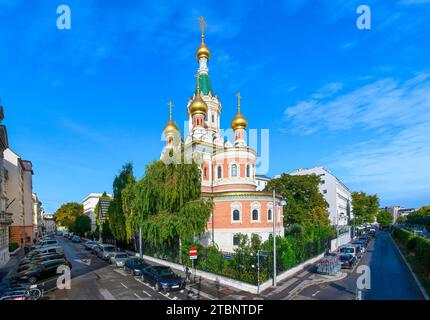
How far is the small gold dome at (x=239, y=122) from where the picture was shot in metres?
47.2

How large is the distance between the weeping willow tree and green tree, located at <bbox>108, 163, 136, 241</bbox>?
595 cm

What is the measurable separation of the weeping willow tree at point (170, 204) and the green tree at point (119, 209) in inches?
234

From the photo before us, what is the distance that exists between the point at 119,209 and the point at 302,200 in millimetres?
33649

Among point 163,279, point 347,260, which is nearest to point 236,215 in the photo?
point 347,260

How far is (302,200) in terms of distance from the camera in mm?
51688

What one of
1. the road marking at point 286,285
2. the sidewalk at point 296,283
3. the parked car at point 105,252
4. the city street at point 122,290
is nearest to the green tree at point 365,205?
the sidewalk at point 296,283

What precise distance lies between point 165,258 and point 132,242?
12.7 m

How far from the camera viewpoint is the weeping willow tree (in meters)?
24.3

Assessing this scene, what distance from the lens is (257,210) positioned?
36.8 m

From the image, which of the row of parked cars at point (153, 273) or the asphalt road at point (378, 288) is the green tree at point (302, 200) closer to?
the asphalt road at point (378, 288)

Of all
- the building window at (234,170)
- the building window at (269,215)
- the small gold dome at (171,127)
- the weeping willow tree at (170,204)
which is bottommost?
the building window at (269,215)

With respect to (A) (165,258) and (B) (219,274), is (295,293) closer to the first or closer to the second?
(B) (219,274)

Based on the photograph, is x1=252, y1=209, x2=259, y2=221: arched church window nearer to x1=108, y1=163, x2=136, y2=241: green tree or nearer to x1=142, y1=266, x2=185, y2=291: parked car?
x1=108, y1=163, x2=136, y2=241: green tree
